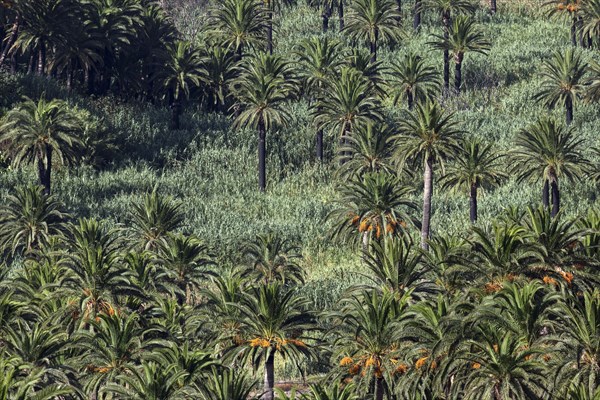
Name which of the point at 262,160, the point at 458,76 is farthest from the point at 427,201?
the point at 458,76

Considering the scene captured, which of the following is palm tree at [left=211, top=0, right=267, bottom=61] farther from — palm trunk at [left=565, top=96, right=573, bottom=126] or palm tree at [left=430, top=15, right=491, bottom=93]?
palm trunk at [left=565, top=96, right=573, bottom=126]

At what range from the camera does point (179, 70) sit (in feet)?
376

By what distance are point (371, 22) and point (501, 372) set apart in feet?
218

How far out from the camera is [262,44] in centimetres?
11731

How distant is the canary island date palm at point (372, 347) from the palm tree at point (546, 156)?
33.6m

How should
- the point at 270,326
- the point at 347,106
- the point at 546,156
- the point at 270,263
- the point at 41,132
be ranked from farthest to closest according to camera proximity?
the point at 347,106
the point at 41,132
the point at 546,156
the point at 270,263
the point at 270,326

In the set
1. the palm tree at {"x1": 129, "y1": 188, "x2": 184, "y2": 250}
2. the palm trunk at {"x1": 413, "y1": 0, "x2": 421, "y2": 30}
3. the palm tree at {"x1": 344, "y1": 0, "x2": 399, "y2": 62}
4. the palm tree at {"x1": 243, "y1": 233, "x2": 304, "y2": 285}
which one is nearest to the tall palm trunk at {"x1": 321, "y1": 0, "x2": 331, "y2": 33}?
the palm trunk at {"x1": 413, "y1": 0, "x2": 421, "y2": 30}

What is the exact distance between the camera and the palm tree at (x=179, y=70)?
11406cm

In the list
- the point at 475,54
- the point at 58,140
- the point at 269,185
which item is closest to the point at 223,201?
the point at 269,185

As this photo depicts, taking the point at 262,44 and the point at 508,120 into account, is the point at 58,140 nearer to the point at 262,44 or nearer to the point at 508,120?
the point at 262,44

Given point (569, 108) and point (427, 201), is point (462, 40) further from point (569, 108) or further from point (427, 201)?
point (427, 201)

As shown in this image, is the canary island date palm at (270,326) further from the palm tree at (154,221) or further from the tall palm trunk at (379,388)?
the palm tree at (154,221)

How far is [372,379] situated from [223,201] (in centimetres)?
4737

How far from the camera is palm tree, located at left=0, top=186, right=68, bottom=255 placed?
265 feet
